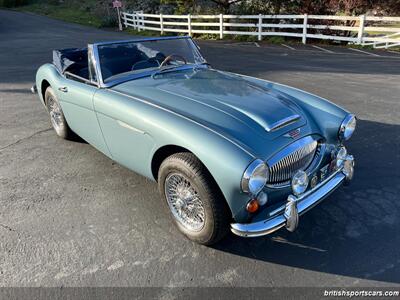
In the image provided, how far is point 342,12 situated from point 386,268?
48.8 ft

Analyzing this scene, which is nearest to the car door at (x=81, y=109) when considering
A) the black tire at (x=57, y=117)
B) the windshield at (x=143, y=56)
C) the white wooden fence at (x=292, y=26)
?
the windshield at (x=143, y=56)

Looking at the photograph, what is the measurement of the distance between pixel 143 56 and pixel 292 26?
12394 mm

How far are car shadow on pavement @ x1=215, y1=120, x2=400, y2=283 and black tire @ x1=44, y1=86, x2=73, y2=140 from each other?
9.55ft

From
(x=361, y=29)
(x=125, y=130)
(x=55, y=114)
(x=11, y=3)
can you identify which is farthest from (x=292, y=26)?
(x=11, y=3)

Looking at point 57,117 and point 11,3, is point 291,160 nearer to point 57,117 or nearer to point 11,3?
point 57,117

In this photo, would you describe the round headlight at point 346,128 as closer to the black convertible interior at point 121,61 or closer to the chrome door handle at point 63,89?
the black convertible interior at point 121,61

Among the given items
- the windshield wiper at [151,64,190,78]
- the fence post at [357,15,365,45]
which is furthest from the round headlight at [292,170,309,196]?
the fence post at [357,15,365,45]

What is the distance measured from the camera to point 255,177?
2348 mm

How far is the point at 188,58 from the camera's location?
4277mm

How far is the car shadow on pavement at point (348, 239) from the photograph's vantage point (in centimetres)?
259

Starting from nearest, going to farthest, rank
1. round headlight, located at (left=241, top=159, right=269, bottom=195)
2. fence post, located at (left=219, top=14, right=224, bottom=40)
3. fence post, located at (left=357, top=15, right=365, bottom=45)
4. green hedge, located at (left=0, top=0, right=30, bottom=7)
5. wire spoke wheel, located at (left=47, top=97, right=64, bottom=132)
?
round headlight, located at (left=241, top=159, right=269, bottom=195) < wire spoke wheel, located at (left=47, top=97, right=64, bottom=132) < fence post, located at (left=357, top=15, right=365, bottom=45) < fence post, located at (left=219, top=14, right=224, bottom=40) < green hedge, located at (left=0, top=0, right=30, bottom=7)

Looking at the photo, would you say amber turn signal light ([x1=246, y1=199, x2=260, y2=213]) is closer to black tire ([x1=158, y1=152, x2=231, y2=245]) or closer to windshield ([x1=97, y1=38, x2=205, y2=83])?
black tire ([x1=158, y1=152, x2=231, y2=245])

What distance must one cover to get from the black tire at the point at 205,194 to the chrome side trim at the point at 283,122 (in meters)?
0.65

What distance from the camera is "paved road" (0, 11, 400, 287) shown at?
2555 mm
